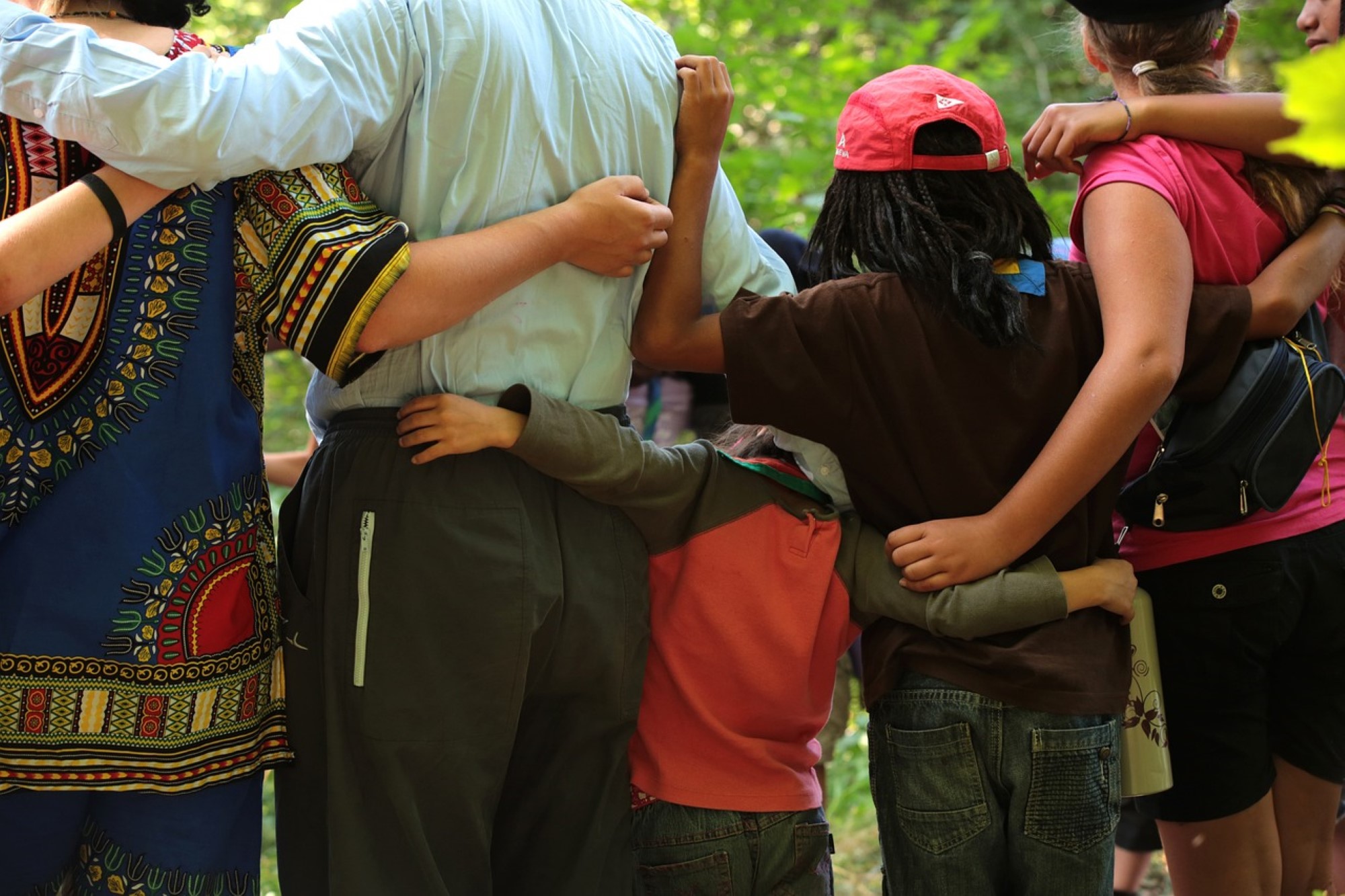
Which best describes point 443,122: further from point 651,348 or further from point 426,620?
point 426,620

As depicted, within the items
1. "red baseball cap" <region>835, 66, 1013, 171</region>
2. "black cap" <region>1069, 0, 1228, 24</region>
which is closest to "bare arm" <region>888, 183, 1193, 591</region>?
"red baseball cap" <region>835, 66, 1013, 171</region>

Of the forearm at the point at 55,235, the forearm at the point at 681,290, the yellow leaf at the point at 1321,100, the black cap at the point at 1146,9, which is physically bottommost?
the forearm at the point at 681,290

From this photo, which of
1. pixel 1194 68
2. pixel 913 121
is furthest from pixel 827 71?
pixel 913 121

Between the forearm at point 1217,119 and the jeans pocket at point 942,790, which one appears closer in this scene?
the jeans pocket at point 942,790

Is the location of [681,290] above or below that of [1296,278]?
below

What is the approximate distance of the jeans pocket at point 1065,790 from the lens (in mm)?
1669

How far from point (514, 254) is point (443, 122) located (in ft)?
0.65

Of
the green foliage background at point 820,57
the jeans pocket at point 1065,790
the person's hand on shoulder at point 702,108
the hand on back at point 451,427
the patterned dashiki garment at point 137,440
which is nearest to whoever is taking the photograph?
the patterned dashiki garment at point 137,440

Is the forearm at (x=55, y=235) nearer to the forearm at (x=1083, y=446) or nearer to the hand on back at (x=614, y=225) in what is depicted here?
the hand on back at (x=614, y=225)

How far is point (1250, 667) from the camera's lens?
6.32 ft

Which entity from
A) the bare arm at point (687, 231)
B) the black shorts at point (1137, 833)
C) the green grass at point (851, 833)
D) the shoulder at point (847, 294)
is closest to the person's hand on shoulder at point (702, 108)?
the bare arm at point (687, 231)

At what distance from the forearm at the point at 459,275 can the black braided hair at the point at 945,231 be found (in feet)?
1.57

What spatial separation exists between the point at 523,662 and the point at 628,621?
0.19m

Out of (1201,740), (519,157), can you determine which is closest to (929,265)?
(519,157)
